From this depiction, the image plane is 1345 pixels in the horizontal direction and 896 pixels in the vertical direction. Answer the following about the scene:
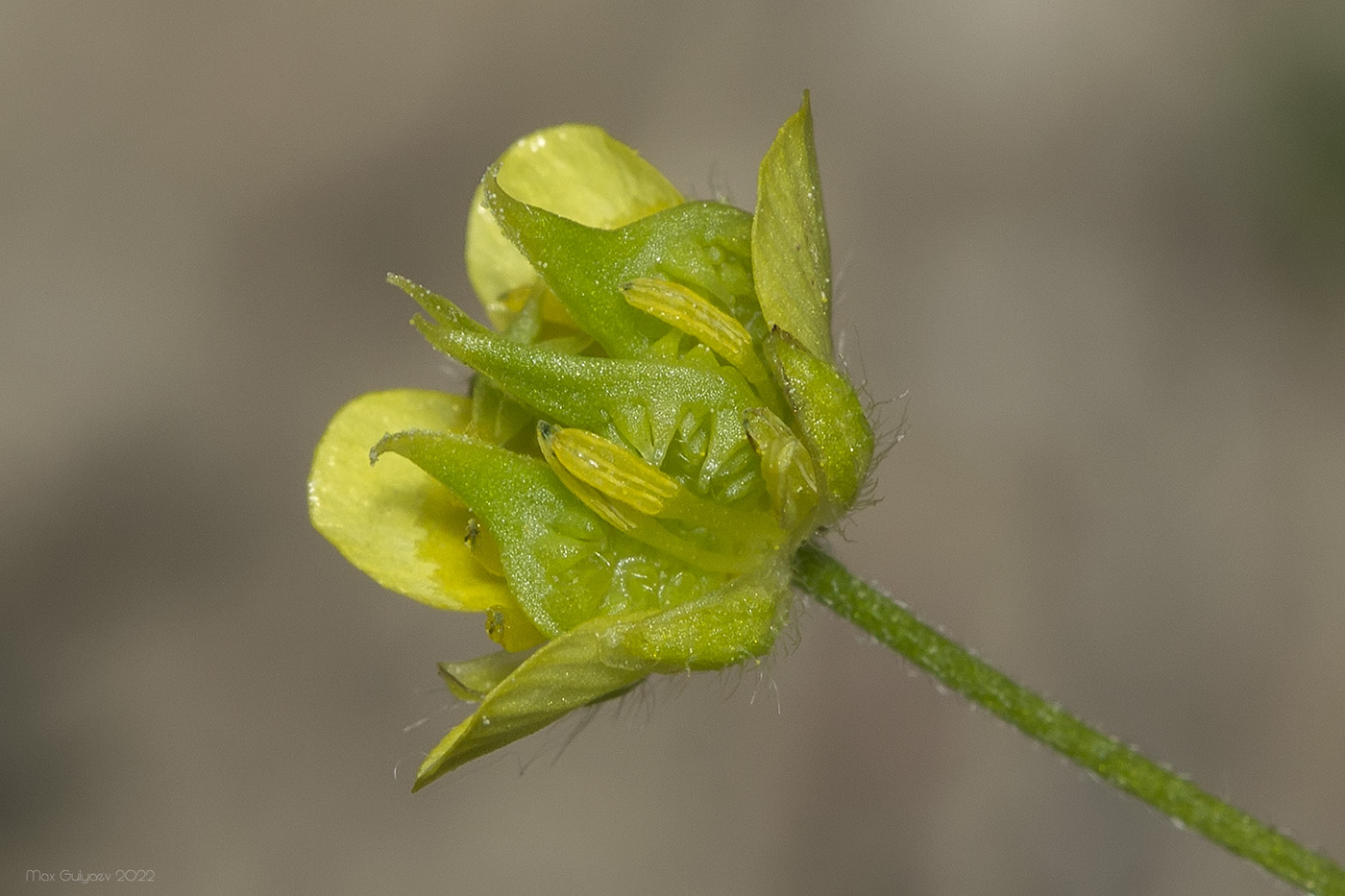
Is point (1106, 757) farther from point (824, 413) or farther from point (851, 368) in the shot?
point (851, 368)

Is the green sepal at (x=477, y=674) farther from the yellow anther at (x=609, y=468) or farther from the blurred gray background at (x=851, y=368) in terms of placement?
the blurred gray background at (x=851, y=368)

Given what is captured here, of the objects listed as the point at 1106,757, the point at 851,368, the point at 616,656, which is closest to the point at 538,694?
the point at 616,656

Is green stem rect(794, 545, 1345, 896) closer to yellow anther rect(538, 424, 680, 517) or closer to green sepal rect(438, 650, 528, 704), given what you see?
yellow anther rect(538, 424, 680, 517)

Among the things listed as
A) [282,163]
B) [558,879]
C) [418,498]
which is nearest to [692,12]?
[282,163]

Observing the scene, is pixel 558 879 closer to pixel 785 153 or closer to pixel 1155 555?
pixel 1155 555

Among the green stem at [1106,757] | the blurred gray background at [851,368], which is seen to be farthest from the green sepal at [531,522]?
the blurred gray background at [851,368]

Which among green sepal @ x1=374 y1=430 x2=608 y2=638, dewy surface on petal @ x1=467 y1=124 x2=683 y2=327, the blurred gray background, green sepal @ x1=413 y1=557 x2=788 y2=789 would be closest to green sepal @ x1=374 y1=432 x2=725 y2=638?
green sepal @ x1=374 y1=430 x2=608 y2=638
